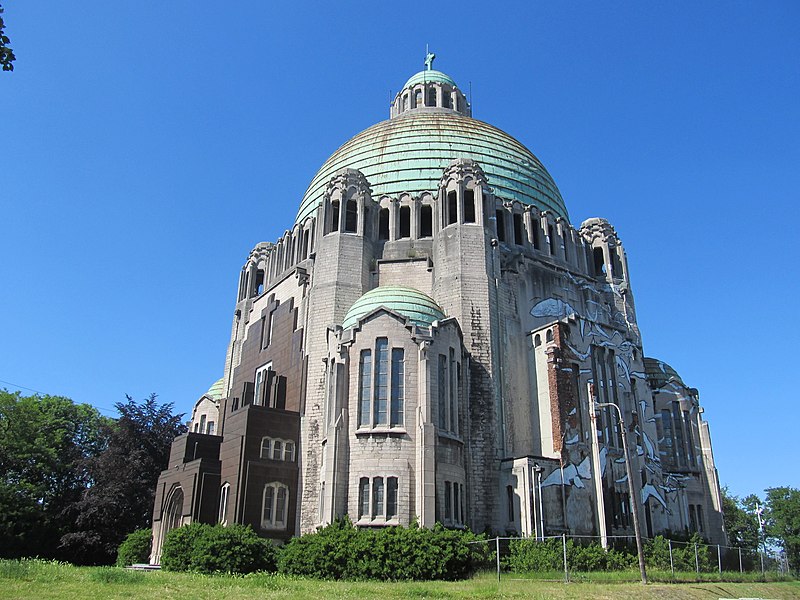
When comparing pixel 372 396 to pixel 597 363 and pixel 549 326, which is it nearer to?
pixel 549 326

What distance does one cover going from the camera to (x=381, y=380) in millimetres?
32875

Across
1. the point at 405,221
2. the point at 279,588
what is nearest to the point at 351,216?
the point at 405,221

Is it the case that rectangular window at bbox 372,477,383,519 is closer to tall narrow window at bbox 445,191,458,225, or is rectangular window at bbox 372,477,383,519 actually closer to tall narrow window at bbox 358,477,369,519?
tall narrow window at bbox 358,477,369,519

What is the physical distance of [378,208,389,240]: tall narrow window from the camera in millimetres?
43188

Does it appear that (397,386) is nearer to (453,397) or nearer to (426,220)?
(453,397)

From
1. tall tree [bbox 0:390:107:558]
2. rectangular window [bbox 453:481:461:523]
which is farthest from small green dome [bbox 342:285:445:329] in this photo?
tall tree [bbox 0:390:107:558]

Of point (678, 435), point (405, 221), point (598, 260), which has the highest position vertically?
point (598, 260)

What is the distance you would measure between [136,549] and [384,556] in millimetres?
18969

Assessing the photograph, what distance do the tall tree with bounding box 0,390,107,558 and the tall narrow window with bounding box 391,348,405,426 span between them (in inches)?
1005

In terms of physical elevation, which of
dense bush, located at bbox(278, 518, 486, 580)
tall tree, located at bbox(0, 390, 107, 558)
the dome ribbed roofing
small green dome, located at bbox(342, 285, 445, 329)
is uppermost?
the dome ribbed roofing

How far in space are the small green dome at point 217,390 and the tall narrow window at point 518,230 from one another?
71.6 ft

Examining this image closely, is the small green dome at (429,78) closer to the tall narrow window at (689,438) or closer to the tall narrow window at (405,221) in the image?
the tall narrow window at (405,221)

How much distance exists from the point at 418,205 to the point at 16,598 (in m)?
31.0

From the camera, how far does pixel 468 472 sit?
33625 millimetres
